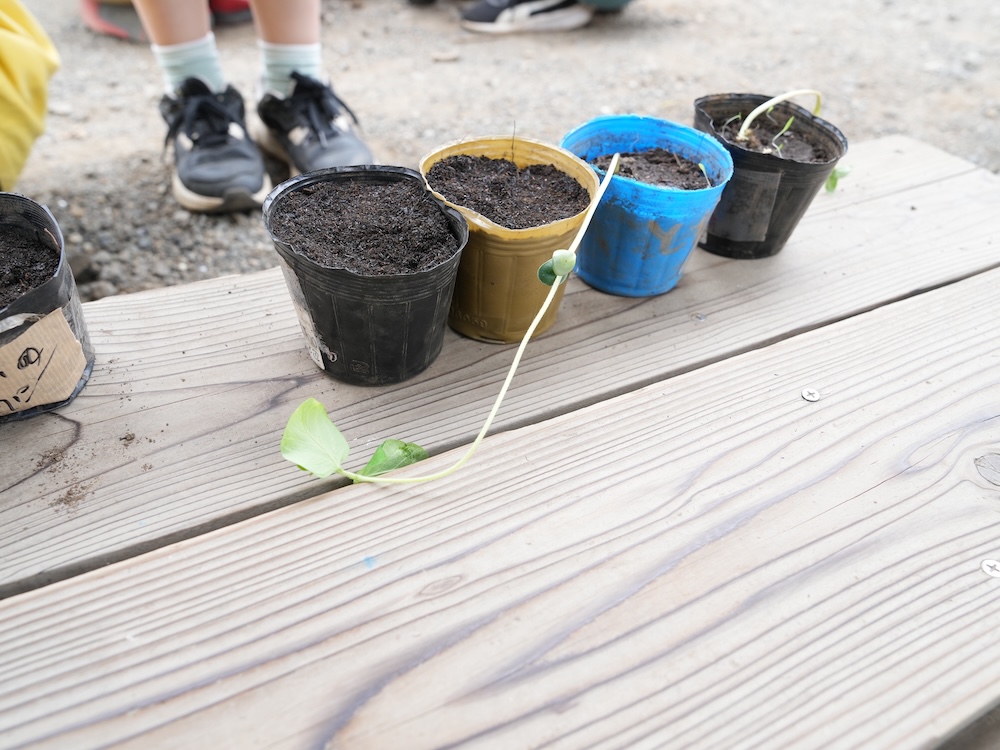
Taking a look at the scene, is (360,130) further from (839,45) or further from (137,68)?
(839,45)

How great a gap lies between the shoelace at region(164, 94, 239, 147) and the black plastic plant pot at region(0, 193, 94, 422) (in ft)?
3.64

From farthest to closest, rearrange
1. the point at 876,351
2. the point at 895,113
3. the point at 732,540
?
the point at 895,113 → the point at 876,351 → the point at 732,540

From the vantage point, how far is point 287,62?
6.09 feet

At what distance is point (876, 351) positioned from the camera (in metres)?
0.96

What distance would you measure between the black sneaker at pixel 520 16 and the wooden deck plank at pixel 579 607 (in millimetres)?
3426

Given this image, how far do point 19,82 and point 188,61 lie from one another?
45 cm

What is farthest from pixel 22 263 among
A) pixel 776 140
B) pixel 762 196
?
pixel 776 140

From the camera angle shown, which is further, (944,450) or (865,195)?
(865,195)

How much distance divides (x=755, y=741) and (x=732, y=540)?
0.64ft

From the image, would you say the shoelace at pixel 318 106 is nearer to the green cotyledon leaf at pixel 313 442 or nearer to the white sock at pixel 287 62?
the white sock at pixel 287 62

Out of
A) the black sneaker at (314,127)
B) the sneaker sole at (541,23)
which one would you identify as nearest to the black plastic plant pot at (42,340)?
the black sneaker at (314,127)

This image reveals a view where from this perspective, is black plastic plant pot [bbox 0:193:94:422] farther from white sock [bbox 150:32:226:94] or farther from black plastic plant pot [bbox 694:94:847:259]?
white sock [bbox 150:32:226:94]

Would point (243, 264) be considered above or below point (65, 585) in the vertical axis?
below

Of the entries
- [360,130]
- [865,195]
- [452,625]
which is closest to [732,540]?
[452,625]
